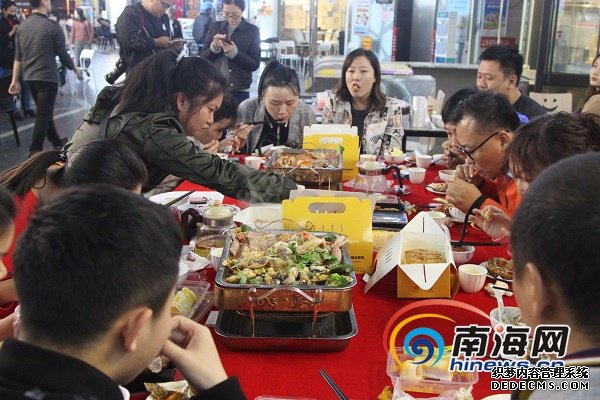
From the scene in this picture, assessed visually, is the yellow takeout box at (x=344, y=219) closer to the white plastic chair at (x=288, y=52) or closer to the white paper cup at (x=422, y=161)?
the white paper cup at (x=422, y=161)

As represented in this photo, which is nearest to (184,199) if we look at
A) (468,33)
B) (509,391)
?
(509,391)

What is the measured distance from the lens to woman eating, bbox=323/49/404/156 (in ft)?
13.0

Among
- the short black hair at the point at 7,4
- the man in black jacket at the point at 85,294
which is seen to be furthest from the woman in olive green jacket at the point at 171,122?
the short black hair at the point at 7,4

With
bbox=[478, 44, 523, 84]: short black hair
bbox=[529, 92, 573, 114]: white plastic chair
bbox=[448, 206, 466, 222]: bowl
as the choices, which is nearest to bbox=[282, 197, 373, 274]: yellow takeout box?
bbox=[448, 206, 466, 222]: bowl

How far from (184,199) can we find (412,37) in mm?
7340

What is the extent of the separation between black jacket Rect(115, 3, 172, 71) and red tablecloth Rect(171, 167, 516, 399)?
3.94m

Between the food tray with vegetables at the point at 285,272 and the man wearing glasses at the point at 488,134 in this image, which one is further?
the man wearing glasses at the point at 488,134

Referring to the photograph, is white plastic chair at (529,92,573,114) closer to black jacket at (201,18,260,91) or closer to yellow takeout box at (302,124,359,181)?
black jacket at (201,18,260,91)

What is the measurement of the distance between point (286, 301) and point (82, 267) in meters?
0.67

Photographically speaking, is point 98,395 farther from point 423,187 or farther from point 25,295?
point 423,187

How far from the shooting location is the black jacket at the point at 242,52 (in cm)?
555

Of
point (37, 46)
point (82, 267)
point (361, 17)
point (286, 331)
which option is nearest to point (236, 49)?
point (37, 46)

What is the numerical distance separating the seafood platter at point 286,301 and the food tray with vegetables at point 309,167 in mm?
1103

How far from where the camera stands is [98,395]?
914 millimetres
